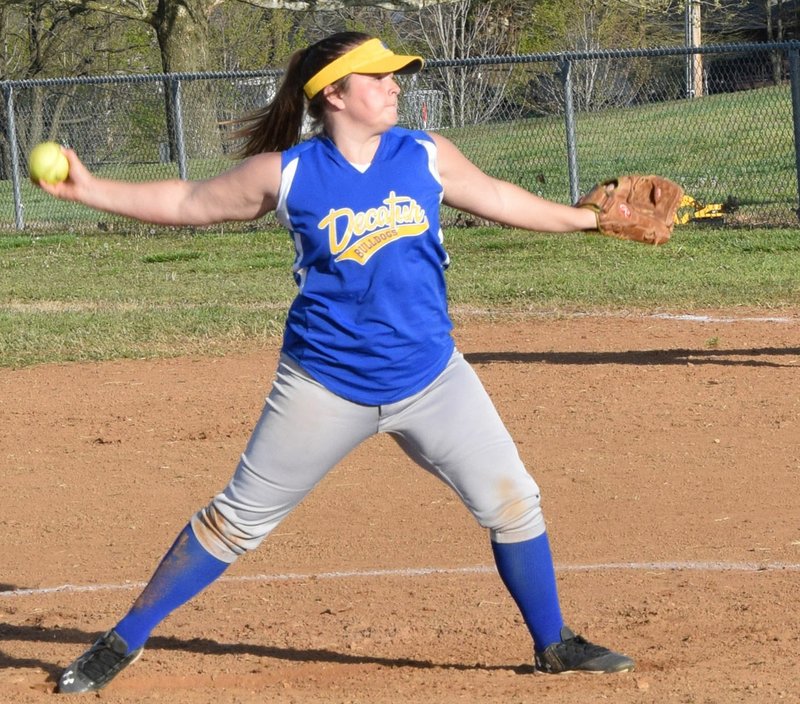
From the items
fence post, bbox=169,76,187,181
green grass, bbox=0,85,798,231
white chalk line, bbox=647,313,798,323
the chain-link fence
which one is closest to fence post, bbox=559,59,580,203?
the chain-link fence

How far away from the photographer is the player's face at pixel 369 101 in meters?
3.65

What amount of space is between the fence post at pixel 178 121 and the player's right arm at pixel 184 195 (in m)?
13.7

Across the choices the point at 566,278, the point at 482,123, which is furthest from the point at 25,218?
the point at 566,278

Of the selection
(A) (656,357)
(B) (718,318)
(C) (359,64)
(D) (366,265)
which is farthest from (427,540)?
(B) (718,318)

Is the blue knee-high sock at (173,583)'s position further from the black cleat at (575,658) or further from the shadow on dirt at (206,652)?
the black cleat at (575,658)

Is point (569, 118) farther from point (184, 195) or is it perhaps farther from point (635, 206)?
point (184, 195)

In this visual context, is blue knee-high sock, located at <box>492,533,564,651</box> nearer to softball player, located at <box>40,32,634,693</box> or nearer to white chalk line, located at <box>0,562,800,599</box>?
softball player, located at <box>40,32,634,693</box>

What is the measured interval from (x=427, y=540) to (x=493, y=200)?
2.13 m

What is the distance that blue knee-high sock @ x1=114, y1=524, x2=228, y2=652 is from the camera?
3.88m

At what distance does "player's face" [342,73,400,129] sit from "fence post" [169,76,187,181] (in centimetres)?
1388

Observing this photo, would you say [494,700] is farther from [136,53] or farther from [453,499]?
[136,53]

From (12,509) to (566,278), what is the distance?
701cm

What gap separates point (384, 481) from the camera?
653 centimetres

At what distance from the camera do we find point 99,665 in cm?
396
